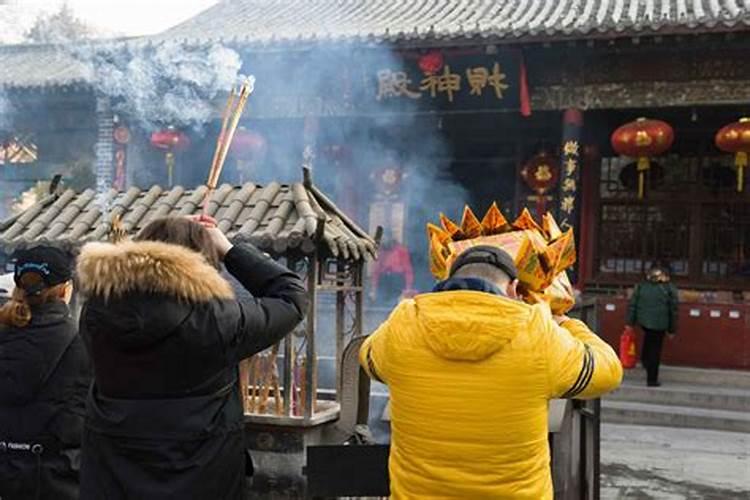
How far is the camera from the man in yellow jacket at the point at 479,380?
2.05 m

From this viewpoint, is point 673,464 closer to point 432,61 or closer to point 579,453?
point 579,453

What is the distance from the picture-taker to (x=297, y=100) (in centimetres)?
1081

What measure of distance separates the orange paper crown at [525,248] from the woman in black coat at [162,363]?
3.30 feet

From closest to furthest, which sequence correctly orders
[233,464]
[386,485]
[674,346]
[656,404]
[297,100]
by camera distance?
1. [233,464]
2. [386,485]
3. [656,404]
4. [674,346]
5. [297,100]

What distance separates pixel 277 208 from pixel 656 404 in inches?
237

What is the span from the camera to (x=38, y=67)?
13.7 metres

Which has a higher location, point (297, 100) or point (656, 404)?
point (297, 100)

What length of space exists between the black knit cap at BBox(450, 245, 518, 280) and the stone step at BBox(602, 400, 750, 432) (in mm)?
6847

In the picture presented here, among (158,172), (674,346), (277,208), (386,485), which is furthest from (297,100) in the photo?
(386,485)

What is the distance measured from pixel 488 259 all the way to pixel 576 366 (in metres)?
0.36

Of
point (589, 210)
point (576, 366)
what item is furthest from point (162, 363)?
point (589, 210)

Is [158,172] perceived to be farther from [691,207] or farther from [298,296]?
[298,296]

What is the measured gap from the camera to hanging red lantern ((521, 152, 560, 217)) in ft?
35.3

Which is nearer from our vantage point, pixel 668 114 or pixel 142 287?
pixel 142 287
